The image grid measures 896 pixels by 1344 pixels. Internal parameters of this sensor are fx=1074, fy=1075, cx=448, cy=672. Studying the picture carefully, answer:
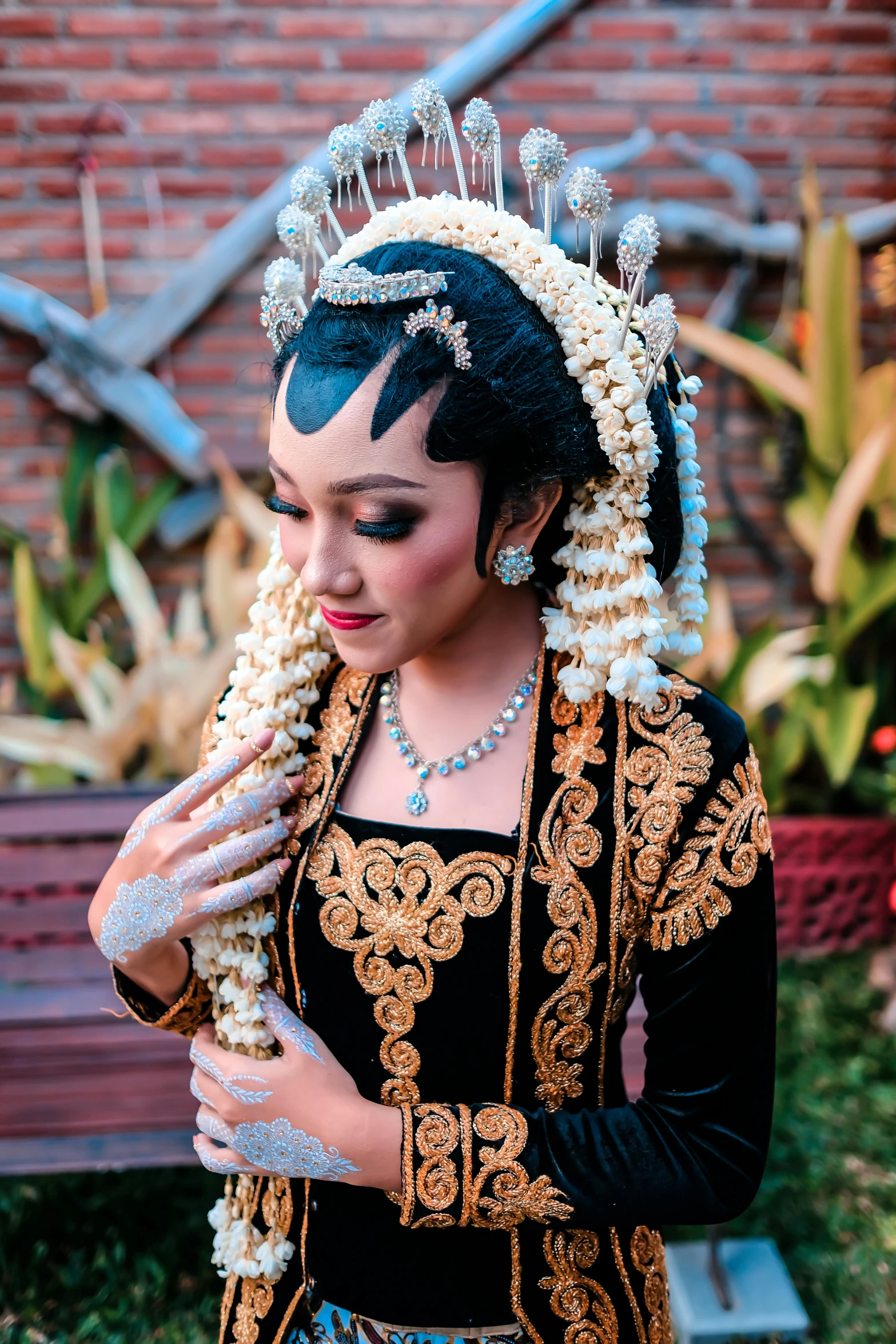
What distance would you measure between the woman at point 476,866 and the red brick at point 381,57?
269 centimetres

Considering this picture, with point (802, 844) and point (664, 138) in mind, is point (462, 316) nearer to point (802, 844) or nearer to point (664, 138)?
point (802, 844)

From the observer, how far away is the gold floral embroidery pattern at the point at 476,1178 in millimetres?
1077

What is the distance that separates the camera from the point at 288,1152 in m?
1.12

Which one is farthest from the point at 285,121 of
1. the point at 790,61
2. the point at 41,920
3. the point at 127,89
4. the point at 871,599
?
the point at 41,920

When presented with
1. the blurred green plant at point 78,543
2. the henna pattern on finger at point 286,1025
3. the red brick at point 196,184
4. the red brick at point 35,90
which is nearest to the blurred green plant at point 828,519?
the red brick at point 196,184

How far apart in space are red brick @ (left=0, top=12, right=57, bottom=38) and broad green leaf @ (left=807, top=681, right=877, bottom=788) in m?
3.22

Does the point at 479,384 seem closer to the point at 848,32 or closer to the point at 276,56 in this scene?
the point at 276,56

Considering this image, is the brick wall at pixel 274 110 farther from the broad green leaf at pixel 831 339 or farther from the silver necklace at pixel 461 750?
the silver necklace at pixel 461 750

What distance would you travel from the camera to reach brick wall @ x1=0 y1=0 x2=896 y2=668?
11.2 ft

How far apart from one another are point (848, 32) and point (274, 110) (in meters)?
1.90

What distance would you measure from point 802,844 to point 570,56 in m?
2.66

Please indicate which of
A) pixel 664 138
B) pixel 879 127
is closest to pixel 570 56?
pixel 664 138

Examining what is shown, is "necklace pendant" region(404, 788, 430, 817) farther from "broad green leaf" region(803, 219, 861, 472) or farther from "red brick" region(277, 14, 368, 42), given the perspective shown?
"red brick" region(277, 14, 368, 42)

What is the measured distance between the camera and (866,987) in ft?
10.8
